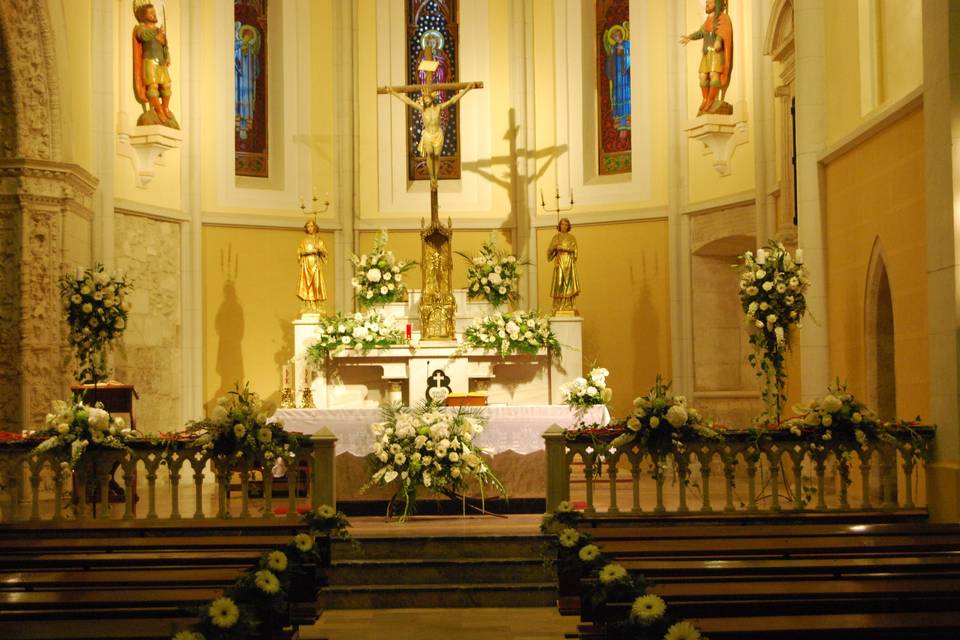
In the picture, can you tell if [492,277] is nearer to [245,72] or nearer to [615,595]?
[245,72]

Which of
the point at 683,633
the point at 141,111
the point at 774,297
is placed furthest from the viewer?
the point at 141,111

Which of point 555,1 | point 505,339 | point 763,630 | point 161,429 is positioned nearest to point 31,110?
point 161,429

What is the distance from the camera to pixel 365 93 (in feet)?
→ 56.5

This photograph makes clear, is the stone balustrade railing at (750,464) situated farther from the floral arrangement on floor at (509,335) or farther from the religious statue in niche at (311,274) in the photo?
the religious statue in niche at (311,274)

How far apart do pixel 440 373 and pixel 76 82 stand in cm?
519

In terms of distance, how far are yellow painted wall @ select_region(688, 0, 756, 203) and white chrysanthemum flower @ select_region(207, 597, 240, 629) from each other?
11.0 meters

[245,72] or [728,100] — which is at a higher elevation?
[245,72]

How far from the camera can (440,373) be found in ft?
42.1

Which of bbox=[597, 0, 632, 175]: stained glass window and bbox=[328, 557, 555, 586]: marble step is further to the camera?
bbox=[597, 0, 632, 175]: stained glass window

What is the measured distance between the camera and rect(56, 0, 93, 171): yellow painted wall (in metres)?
13.0

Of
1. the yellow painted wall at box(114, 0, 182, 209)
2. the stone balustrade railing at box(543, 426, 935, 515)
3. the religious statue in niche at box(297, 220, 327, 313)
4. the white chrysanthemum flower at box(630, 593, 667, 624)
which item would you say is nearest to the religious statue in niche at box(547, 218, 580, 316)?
the religious statue in niche at box(297, 220, 327, 313)

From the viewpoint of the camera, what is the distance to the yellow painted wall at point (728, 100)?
1455cm

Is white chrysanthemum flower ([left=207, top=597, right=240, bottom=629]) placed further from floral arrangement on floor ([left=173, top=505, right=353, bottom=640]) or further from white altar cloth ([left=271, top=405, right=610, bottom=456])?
white altar cloth ([left=271, top=405, right=610, bottom=456])

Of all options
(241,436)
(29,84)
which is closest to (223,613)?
(241,436)
